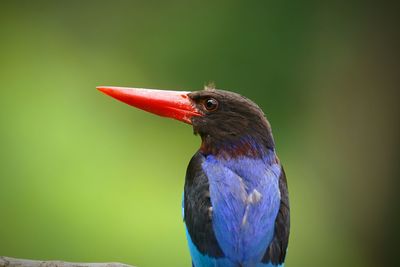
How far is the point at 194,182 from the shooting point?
9.47ft

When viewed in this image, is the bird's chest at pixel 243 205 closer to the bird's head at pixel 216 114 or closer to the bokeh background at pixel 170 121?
the bird's head at pixel 216 114

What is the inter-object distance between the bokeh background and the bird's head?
1510mm

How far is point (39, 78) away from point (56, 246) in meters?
1.30

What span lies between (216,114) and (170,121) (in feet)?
7.16

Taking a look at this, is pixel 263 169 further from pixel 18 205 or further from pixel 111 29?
pixel 111 29

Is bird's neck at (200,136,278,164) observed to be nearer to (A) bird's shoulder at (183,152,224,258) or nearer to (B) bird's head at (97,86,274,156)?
(B) bird's head at (97,86,274,156)

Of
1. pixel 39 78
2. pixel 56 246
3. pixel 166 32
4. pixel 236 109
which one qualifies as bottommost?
pixel 56 246

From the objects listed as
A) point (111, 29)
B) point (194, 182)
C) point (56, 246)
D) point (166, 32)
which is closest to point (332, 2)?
point (166, 32)

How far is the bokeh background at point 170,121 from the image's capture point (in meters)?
4.64

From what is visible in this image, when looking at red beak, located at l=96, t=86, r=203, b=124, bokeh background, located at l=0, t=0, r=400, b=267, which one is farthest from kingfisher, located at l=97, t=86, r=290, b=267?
bokeh background, located at l=0, t=0, r=400, b=267

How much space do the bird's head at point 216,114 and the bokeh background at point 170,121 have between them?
4.95 ft

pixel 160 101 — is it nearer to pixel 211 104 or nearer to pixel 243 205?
pixel 211 104

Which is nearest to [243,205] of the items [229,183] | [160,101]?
[229,183]

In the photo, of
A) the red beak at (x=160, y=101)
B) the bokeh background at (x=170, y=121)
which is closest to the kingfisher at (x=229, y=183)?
the red beak at (x=160, y=101)
